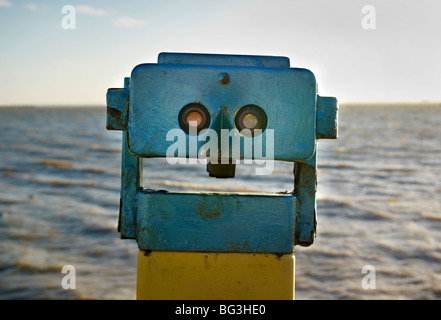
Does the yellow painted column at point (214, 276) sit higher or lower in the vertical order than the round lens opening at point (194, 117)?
lower

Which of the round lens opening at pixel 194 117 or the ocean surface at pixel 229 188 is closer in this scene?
the round lens opening at pixel 194 117

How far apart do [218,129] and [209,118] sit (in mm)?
33

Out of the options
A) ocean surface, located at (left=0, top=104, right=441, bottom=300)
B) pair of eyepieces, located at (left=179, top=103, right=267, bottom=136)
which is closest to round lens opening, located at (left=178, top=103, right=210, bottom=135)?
pair of eyepieces, located at (left=179, top=103, right=267, bottom=136)

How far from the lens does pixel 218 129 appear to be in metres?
0.99

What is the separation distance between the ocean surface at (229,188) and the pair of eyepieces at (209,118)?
309 centimetres

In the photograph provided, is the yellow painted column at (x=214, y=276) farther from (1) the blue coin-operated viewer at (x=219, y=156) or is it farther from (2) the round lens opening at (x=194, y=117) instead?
(2) the round lens opening at (x=194, y=117)

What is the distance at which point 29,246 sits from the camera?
484 cm

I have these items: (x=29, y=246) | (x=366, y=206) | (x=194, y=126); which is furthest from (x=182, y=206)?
(x=366, y=206)

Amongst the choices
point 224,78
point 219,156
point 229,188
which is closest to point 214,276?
point 219,156

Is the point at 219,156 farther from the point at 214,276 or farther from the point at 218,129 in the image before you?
the point at 214,276

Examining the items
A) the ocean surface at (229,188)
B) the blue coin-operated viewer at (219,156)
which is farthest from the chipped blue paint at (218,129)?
the ocean surface at (229,188)

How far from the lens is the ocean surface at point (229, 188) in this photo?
4.04 meters

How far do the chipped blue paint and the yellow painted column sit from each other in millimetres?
25
